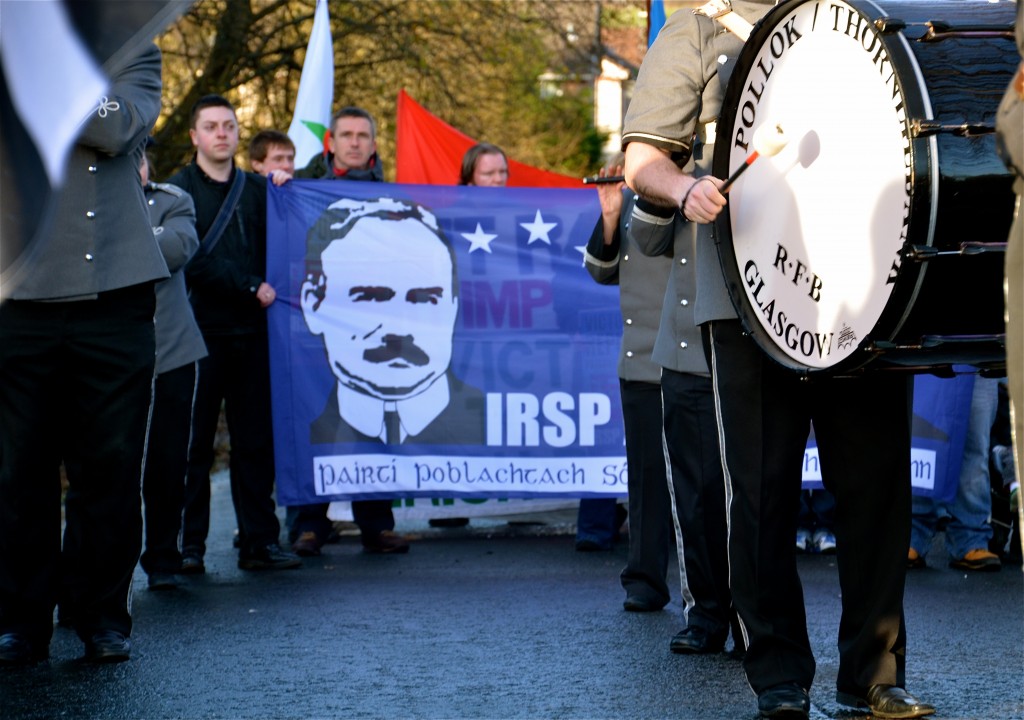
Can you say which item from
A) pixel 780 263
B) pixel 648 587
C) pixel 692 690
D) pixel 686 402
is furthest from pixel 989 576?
pixel 780 263

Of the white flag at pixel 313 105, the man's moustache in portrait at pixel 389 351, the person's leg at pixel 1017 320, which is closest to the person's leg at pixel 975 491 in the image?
the man's moustache in portrait at pixel 389 351

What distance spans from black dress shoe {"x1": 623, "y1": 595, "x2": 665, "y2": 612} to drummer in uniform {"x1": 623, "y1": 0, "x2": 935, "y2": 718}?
1730 mm

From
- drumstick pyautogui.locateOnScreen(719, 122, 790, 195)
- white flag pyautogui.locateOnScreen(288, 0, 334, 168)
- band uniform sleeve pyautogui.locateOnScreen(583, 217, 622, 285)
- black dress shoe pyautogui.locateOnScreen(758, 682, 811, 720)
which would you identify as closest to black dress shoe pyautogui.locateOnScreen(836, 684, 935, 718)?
black dress shoe pyautogui.locateOnScreen(758, 682, 811, 720)

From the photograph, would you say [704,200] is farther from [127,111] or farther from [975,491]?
[975,491]

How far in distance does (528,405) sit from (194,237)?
225cm

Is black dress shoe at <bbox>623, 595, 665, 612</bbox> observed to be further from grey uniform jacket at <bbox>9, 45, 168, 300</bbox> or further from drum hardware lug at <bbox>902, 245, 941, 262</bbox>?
drum hardware lug at <bbox>902, 245, 941, 262</bbox>

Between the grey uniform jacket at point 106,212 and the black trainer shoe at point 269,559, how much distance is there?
2.57 meters

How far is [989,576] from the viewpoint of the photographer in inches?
265

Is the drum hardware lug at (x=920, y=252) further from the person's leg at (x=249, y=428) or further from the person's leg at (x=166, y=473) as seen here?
the person's leg at (x=249, y=428)

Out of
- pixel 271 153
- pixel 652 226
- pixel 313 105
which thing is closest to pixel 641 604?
pixel 652 226

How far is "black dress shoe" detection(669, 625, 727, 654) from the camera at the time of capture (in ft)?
16.5

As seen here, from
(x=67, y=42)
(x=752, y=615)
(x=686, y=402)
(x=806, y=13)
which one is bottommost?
(x=752, y=615)

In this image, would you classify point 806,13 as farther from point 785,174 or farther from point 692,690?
point 692,690

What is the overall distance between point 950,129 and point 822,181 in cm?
47
